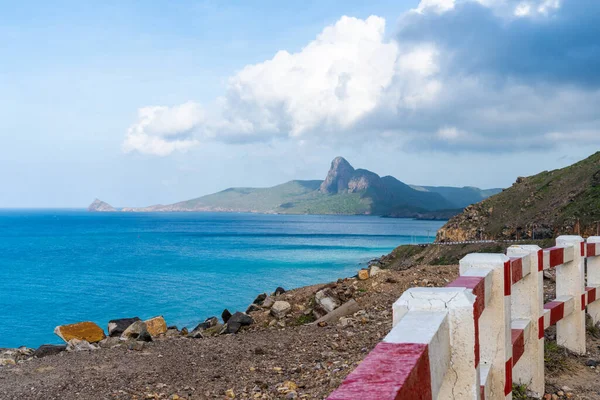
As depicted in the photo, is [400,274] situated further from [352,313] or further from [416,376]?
[416,376]

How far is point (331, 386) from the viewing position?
7230mm

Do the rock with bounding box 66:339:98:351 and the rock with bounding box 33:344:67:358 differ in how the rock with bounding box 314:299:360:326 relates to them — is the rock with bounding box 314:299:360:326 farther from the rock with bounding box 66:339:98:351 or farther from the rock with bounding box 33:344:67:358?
the rock with bounding box 33:344:67:358

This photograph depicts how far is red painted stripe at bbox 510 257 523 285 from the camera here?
4.86 m

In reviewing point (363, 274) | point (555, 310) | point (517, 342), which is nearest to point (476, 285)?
point (517, 342)

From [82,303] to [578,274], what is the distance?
143ft

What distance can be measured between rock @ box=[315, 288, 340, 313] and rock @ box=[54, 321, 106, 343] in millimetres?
7927

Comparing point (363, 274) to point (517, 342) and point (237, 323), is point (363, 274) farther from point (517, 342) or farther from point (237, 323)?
point (517, 342)

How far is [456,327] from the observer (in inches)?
104

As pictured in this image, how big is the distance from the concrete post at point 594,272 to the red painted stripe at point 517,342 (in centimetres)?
373

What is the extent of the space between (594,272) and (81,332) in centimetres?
1539

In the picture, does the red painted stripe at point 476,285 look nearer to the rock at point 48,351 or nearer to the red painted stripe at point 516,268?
the red painted stripe at point 516,268

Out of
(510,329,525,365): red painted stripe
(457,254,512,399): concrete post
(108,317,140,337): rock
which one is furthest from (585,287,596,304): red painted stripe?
(108,317,140,337): rock

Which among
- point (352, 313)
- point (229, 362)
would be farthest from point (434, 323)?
point (352, 313)

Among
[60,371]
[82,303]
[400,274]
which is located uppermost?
[400,274]
